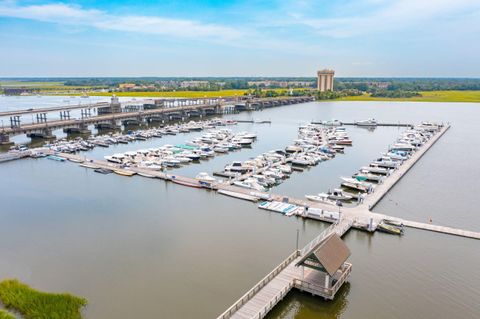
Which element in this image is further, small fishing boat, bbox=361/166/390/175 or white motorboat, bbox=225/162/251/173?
white motorboat, bbox=225/162/251/173

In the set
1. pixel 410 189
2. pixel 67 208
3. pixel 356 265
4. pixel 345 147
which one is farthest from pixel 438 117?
pixel 67 208

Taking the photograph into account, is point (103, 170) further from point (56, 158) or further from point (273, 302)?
point (273, 302)

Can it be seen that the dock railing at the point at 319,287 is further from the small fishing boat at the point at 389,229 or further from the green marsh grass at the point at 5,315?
the green marsh grass at the point at 5,315

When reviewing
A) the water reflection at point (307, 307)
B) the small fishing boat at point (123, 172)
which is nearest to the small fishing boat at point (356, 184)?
the water reflection at point (307, 307)

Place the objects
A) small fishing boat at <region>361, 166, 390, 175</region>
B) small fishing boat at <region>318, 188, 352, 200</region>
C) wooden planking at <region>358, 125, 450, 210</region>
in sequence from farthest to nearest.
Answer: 1. small fishing boat at <region>361, 166, 390, 175</region>
2. small fishing boat at <region>318, 188, 352, 200</region>
3. wooden planking at <region>358, 125, 450, 210</region>

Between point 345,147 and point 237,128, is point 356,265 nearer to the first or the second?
point 345,147

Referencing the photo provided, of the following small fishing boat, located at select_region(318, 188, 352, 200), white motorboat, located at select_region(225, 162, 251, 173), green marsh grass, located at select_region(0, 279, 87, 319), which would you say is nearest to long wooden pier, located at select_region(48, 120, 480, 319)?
small fishing boat, located at select_region(318, 188, 352, 200)

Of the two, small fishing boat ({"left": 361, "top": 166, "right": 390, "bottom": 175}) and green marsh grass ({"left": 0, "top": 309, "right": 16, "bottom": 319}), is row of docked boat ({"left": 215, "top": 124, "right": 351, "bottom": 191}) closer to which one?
small fishing boat ({"left": 361, "top": 166, "right": 390, "bottom": 175})
